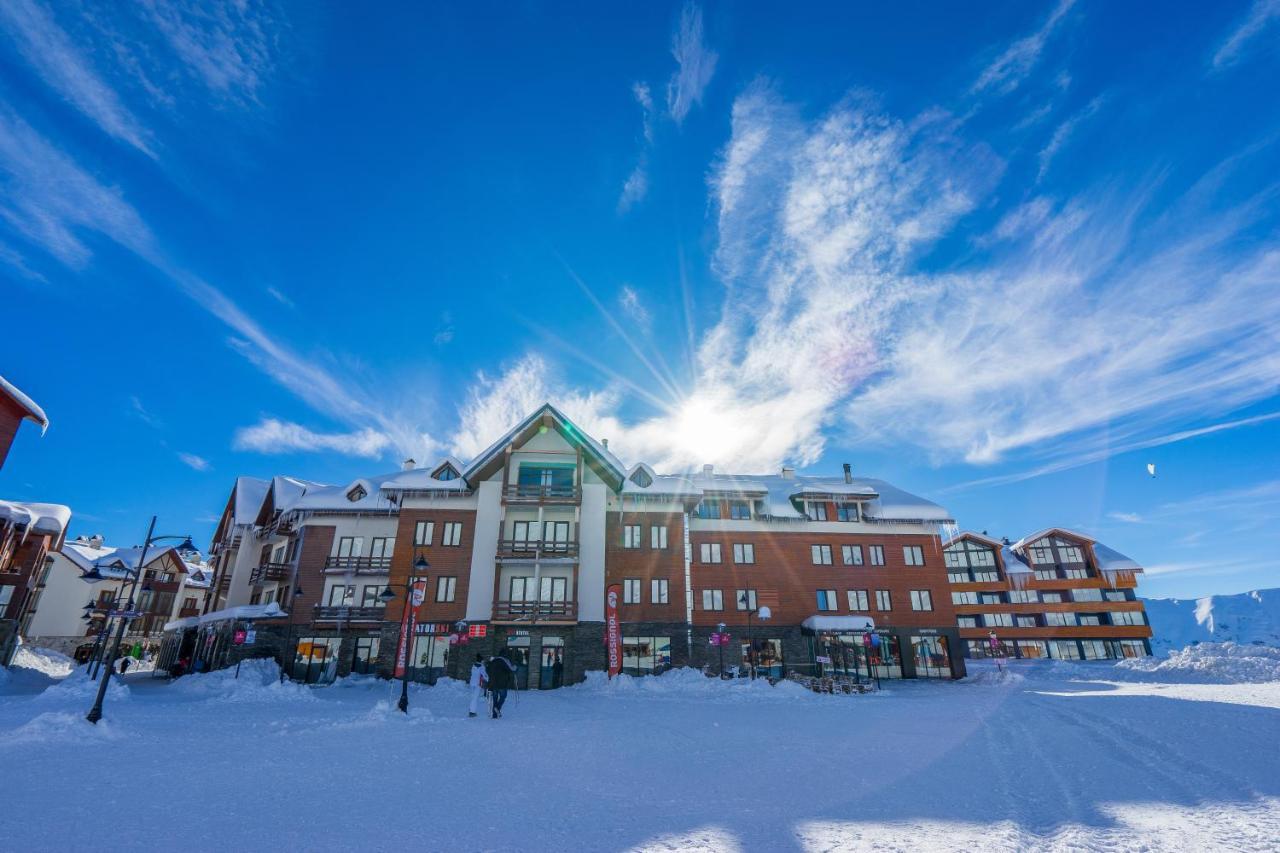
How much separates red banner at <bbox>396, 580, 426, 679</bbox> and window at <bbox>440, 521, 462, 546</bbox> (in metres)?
2.48

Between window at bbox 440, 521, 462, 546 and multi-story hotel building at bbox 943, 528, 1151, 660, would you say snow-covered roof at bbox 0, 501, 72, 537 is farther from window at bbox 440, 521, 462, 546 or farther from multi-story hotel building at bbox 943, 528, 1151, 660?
multi-story hotel building at bbox 943, 528, 1151, 660

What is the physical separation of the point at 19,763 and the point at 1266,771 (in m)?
19.9

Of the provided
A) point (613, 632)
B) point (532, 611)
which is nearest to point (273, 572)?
point (532, 611)

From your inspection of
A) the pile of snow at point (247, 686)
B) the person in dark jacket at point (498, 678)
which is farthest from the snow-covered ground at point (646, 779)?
the pile of snow at point (247, 686)

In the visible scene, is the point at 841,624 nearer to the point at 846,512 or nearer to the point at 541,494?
the point at 846,512

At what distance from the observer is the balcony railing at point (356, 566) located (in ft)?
109

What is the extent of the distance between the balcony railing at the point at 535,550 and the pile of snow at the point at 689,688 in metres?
6.28

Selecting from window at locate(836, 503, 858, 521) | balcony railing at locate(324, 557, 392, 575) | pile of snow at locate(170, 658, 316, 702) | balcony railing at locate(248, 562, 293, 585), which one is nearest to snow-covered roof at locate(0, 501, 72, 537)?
balcony railing at locate(248, 562, 293, 585)

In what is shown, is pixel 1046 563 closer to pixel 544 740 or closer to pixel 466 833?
pixel 544 740

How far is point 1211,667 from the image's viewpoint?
102 ft

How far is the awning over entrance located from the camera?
32750 millimetres

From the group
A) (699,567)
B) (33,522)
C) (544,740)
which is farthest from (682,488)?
(33,522)

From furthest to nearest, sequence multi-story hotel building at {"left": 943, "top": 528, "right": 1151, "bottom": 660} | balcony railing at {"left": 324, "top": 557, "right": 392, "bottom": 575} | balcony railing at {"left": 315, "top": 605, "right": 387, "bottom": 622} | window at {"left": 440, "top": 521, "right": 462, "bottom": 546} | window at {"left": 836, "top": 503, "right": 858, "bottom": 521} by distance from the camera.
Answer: multi-story hotel building at {"left": 943, "top": 528, "right": 1151, "bottom": 660} → window at {"left": 836, "top": 503, "right": 858, "bottom": 521} → balcony railing at {"left": 324, "top": 557, "right": 392, "bottom": 575} → window at {"left": 440, "top": 521, "right": 462, "bottom": 546} → balcony railing at {"left": 315, "top": 605, "right": 387, "bottom": 622}

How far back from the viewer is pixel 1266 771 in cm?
911
